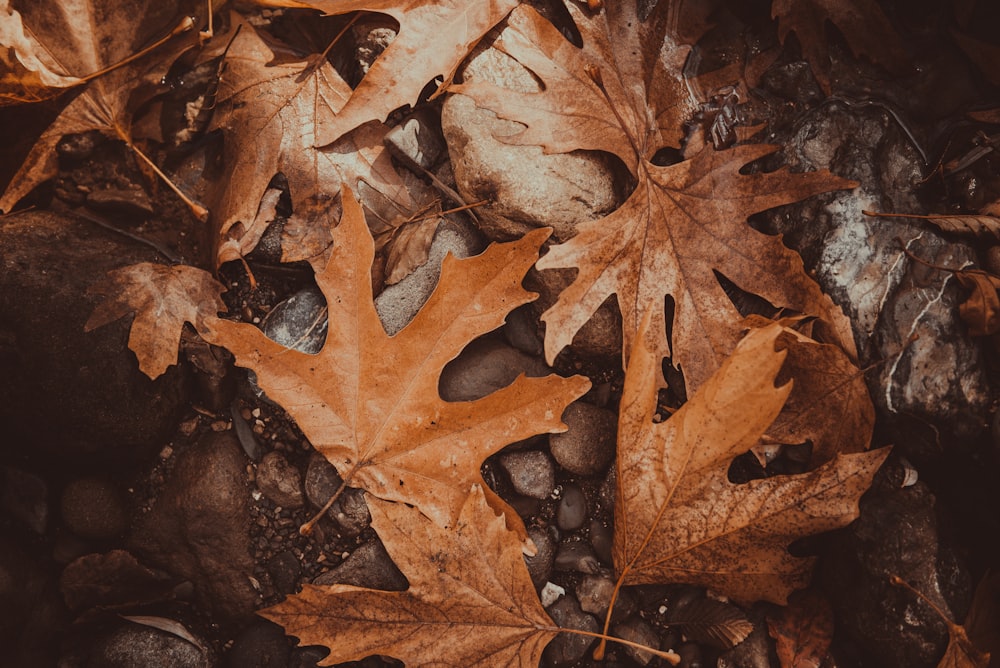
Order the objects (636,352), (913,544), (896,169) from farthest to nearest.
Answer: (896,169) < (913,544) < (636,352)

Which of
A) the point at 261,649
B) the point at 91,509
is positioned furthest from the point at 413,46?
the point at 261,649

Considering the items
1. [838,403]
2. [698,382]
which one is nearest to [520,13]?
[698,382]

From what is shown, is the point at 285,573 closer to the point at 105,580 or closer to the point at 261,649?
the point at 261,649

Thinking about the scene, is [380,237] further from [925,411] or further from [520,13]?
[925,411]

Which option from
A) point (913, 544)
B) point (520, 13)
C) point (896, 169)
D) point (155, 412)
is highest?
point (520, 13)

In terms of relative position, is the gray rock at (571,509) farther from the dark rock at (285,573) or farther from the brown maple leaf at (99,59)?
the brown maple leaf at (99,59)

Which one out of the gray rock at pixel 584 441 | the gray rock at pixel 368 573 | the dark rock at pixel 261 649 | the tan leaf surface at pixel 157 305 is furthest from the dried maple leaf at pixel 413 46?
the dark rock at pixel 261 649

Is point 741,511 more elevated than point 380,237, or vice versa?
point 380,237
